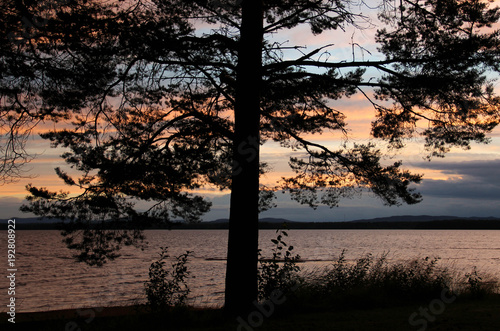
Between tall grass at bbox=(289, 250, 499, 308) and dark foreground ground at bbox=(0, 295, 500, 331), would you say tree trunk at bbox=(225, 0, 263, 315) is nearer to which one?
dark foreground ground at bbox=(0, 295, 500, 331)

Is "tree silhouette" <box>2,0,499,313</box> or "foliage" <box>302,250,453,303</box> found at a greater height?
"tree silhouette" <box>2,0,499,313</box>

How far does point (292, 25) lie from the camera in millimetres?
9656

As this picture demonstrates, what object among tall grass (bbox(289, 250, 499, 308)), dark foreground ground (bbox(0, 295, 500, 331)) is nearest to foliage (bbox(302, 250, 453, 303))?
tall grass (bbox(289, 250, 499, 308))

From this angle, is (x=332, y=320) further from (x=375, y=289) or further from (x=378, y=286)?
(x=378, y=286)

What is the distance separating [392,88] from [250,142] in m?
3.67

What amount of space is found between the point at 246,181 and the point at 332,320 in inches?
119

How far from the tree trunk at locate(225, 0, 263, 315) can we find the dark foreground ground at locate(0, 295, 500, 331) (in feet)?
1.80

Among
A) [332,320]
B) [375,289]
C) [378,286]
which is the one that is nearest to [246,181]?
[332,320]

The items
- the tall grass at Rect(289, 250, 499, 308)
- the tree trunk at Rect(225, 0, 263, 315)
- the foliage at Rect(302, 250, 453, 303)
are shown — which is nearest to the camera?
the tree trunk at Rect(225, 0, 263, 315)

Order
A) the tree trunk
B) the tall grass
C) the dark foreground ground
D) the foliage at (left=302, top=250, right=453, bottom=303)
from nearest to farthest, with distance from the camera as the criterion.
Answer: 1. the dark foreground ground
2. the tree trunk
3. the tall grass
4. the foliage at (left=302, top=250, right=453, bottom=303)

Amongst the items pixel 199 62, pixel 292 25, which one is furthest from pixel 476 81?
pixel 199 62

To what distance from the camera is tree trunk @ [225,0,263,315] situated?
7.74 m

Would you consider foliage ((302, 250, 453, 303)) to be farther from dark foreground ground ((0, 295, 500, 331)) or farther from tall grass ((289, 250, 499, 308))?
dark foreground ground ((0, 295, 500, 331))

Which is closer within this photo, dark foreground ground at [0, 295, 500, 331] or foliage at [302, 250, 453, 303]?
dark foreground ground at [0, 295, 500, 331]
